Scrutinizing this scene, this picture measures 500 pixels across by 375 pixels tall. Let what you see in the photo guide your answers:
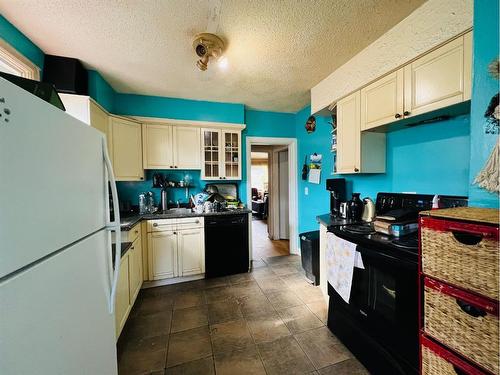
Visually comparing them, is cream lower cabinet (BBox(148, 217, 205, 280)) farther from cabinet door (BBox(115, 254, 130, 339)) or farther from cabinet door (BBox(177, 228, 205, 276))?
cabinet door (BBox(115, 254, 130, 339))

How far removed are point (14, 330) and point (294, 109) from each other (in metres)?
3.70

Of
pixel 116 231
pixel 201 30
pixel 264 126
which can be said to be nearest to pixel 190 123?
pixel 264 126

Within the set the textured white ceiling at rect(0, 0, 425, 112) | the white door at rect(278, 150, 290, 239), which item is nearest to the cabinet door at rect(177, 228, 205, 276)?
the textured white ceiling at rect(0, 0, 425, 112)

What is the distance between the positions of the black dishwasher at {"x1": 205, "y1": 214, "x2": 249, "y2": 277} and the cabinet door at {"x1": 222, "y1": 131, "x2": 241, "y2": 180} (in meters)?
0.71

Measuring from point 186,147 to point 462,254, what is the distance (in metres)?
2.93

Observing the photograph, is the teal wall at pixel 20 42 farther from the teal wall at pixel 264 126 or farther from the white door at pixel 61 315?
the teal wall at pixel 264 126

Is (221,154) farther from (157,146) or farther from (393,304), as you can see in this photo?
(393,304)

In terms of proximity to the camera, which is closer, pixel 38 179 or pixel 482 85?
pixel 38 179

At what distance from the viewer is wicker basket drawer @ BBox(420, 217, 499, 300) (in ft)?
2.53

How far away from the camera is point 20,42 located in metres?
1.67

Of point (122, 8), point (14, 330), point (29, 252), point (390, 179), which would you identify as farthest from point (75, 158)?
point (390, 179)

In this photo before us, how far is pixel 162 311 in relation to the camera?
2.12 meters

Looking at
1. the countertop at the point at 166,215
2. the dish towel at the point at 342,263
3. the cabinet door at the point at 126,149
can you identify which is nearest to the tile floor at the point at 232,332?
the dish towel at the point at 342,263

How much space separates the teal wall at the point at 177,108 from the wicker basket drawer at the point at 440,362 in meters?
3.08
